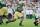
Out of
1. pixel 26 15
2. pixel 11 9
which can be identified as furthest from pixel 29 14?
pixel 11 9

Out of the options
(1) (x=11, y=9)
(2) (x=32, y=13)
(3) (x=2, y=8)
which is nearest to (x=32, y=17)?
(2) (x=32, y=13)

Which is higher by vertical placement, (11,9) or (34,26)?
(11,9)

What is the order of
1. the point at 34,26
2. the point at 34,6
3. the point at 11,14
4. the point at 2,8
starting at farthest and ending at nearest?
1. the point at 34,6
2. the point at 11,14
3. the point at 2,8
4. the point at 34,26

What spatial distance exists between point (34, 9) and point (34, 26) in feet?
14.7

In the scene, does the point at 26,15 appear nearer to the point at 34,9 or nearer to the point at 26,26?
the point at 34,9

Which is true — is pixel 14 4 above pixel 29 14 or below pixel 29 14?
above

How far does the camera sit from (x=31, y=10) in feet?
39.9

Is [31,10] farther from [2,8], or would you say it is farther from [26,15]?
[2,8]

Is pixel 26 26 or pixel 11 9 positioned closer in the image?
pixel 26 26

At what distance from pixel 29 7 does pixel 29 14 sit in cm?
59

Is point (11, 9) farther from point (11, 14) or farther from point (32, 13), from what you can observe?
point (32, 13)

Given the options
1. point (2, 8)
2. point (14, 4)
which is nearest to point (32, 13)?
point (14, 4)

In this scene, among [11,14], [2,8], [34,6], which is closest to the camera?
[2,8]

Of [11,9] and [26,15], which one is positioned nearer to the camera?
[11,9]
